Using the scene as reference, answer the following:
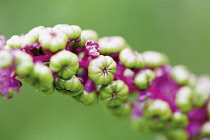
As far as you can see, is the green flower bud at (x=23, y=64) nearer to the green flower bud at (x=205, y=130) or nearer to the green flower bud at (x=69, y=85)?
the green flower bud at (x=69, y=85)

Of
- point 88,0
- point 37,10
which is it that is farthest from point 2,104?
point 88,0

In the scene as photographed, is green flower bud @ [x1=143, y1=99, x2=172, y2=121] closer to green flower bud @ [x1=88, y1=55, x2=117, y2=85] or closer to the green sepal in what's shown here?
the green sepal

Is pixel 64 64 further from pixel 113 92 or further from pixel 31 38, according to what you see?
pixel 113 92

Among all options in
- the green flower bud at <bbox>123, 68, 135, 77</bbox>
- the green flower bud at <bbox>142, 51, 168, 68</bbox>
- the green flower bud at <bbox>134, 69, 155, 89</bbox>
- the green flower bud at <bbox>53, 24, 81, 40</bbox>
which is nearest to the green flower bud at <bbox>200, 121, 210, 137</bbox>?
the green flower bud at <bbox>142, 51, 168, 68</bbox>

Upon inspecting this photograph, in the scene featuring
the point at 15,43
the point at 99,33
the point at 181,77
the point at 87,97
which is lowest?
the point at 87,97

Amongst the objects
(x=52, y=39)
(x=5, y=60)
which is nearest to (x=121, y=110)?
(x=52, y=39)

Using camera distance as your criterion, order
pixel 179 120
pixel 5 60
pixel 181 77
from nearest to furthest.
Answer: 1. pixel 5 60
2. pixel 179 120
3. pixel 181 77

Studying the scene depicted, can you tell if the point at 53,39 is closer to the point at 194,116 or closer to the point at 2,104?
the point at 194,116
